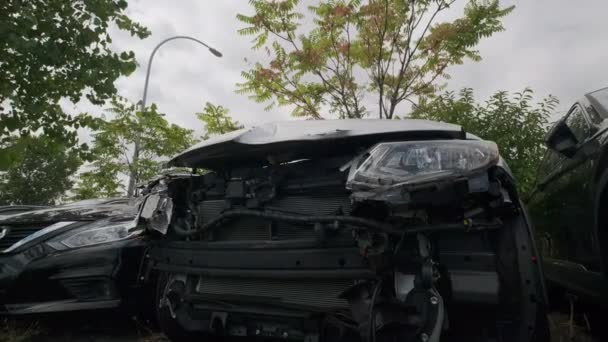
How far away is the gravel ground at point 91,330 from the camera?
119 inches

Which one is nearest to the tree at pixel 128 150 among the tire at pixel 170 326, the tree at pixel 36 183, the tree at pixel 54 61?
the tree at pixel 54 61

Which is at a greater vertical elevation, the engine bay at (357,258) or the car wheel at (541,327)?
the engine bay at (357,258)

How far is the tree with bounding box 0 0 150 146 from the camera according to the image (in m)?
4.15

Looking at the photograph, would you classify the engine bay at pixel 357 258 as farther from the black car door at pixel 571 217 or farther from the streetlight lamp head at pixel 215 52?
the streetlight lamp head at pixel 215 52

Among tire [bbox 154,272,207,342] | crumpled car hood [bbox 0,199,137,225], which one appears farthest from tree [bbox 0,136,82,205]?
tire [bbox 154,272,207,342]

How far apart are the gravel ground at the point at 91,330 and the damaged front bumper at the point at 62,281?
0.12m

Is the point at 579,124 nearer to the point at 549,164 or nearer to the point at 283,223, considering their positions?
the point at 549,164

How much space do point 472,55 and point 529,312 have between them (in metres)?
6.83

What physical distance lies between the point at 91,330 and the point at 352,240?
2.58 metres

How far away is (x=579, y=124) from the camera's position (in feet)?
9.53

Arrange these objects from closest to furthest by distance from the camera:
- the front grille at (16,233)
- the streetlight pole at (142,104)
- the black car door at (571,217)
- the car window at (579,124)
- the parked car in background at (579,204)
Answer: the parked car in background at (579,204) → the black car door at (571,217) → the car window at (579,124) → the front grille at (16,233) → the streetlight pole at (142,104)

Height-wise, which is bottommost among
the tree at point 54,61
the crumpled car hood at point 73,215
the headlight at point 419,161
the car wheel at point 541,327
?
the car wheel at point 541,327

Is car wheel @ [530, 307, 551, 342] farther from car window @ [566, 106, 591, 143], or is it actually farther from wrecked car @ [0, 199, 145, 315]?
wrecked car @ [0, 199, 145, 315]

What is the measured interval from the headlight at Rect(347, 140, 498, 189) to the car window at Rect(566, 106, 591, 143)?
1406mm
